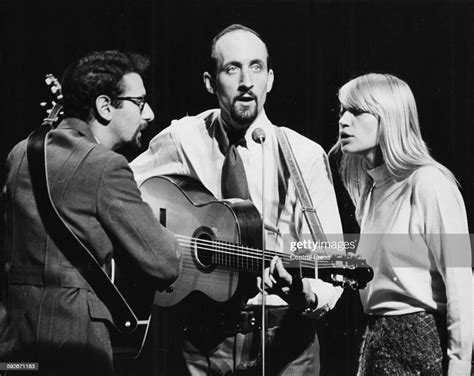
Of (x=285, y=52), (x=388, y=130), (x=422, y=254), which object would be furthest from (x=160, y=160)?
(x=422, y=254)

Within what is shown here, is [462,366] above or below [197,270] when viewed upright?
below

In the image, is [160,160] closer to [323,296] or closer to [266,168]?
[266,168]

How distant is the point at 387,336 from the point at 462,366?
1.40ft

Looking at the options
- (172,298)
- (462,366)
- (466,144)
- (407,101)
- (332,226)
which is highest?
(407,101)

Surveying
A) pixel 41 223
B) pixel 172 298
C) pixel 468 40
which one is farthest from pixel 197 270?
pixel 468 40

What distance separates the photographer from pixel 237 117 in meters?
4.00

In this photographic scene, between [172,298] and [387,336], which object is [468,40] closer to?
[387,336]

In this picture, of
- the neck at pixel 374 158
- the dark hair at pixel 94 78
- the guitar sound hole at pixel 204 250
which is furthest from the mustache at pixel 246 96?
the guitar sound hole at pixel 204 250

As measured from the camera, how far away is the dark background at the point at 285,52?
13.3 feet

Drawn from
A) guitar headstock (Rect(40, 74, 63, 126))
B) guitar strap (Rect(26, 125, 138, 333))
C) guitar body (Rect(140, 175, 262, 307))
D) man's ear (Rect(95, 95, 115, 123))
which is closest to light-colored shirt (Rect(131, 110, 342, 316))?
guitar body (Rect(140, 175, 262, 307))

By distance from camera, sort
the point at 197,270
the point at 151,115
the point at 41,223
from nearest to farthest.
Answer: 1. the point at 41,223
2. the point at 197,270
3. the point at 151,115

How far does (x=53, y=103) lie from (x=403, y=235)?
208cm

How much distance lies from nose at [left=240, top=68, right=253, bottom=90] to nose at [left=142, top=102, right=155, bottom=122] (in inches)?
21.5

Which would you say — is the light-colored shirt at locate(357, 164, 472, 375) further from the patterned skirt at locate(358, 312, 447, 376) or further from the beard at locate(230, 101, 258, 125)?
the beard at locate(230, 101, 258, 125)
